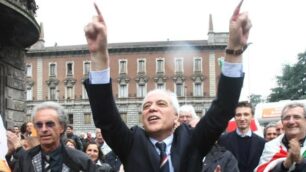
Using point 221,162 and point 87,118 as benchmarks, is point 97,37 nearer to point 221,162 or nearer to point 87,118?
point 221,162

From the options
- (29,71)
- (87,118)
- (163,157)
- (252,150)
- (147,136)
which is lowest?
(87,118)

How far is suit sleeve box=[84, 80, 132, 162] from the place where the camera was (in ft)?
A: 9.14

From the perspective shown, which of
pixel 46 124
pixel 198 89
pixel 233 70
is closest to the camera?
pixel 233 70

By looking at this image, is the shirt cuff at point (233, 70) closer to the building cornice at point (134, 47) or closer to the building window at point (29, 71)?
the building cornice at point (134, 47)

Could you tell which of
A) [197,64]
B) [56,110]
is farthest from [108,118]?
[197,64]

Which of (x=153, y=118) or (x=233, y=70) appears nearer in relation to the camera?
(x=233, y=70)

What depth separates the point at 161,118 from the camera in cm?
297

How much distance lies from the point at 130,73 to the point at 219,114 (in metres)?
58.3

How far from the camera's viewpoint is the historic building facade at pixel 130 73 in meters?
60.3

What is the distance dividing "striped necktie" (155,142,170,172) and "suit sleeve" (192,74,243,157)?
0.19 metres

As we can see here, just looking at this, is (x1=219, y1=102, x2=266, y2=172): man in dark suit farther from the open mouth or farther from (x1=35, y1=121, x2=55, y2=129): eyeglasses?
the open mouth

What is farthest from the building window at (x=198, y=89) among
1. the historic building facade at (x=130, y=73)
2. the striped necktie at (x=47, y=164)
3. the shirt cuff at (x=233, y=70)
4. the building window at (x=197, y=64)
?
the shirt cuff at (x=233, y=70)

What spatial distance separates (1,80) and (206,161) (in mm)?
8814

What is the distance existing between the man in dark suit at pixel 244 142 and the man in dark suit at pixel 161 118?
2864 mm
